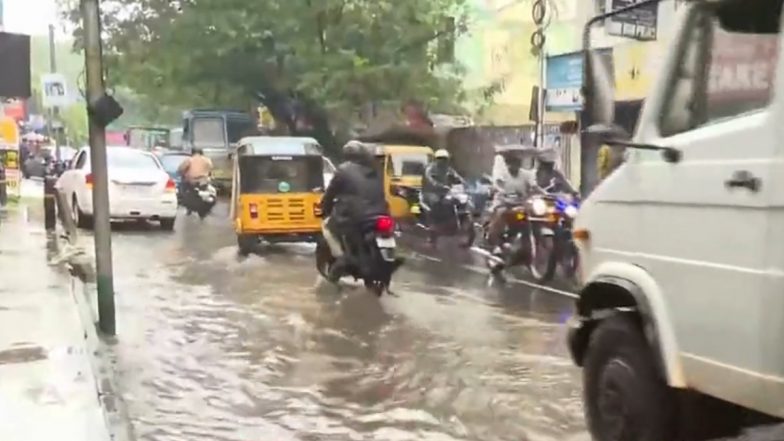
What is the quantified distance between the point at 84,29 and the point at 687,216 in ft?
19.8

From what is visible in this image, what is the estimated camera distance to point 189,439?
615 cm

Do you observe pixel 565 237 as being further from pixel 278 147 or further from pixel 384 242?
pixel 278 147

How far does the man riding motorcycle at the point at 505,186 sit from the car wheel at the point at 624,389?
7926 millimetres

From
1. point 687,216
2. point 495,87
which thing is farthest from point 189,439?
point 495,87

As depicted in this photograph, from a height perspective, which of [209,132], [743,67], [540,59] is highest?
[540,59]

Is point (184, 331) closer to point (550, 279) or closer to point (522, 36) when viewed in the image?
point (550, 279)

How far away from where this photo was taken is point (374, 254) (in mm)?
11172

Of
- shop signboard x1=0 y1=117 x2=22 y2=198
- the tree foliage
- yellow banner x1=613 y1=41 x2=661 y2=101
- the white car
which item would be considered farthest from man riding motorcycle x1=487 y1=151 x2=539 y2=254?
shop signboard x1=0 y1=117 x2=22 y2=198

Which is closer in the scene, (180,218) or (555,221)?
(555,221)

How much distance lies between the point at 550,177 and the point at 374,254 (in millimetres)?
3111

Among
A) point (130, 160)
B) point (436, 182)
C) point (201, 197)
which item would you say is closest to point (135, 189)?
point (130, 160)

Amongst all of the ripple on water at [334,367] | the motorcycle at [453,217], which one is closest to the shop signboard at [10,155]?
the motorcycle at [453,217]

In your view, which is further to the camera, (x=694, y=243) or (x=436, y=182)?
(x=436, y=182)

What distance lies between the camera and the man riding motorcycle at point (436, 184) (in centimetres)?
1709
